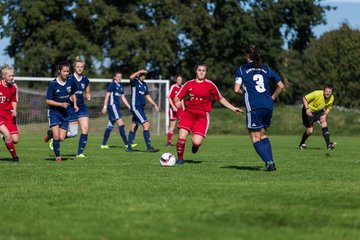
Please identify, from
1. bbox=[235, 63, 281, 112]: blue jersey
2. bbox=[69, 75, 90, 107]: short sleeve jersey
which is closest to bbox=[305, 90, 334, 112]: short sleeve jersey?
bbox=[69, 75, 90, 107]: short sleeve jersey

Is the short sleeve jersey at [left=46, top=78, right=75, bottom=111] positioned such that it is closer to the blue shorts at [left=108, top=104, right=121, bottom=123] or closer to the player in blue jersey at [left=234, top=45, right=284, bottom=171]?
the player in blue jersey at [left=234, top=45, right=284, bottom=171]

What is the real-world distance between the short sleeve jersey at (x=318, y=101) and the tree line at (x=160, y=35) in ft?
92.1

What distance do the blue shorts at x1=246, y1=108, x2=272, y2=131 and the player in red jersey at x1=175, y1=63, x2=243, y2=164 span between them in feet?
6.06

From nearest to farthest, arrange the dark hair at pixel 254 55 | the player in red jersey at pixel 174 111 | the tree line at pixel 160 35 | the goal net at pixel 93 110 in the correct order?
the dark hair at pixel 254 55, the player in red jersey at pixel 174 111, the goal net at pixel 93 110, the tree line at pixel 160 35

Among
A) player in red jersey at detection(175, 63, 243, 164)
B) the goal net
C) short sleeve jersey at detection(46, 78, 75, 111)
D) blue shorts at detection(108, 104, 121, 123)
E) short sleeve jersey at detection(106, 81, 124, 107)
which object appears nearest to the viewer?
player in red jersey at detection(175, 63, 243, 164)

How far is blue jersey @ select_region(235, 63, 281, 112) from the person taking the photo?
12406mm

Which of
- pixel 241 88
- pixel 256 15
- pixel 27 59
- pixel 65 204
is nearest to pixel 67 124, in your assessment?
pixel 241 88

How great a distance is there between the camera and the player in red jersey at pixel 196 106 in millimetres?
14359

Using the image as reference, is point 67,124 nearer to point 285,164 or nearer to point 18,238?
point 285,164

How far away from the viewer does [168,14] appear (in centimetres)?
5300

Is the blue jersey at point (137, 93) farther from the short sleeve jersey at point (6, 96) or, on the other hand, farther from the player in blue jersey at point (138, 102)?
the short sleeve jersey at point (6, 96)

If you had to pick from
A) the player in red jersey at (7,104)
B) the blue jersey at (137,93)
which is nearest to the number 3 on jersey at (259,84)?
the player in red jersey at (7,104)

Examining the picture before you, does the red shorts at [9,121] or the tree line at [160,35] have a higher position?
the tree line at [160,35]

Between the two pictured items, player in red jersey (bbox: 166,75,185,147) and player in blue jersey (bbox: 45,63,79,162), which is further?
player in red jersey (bbox: 166,75,185,147)
